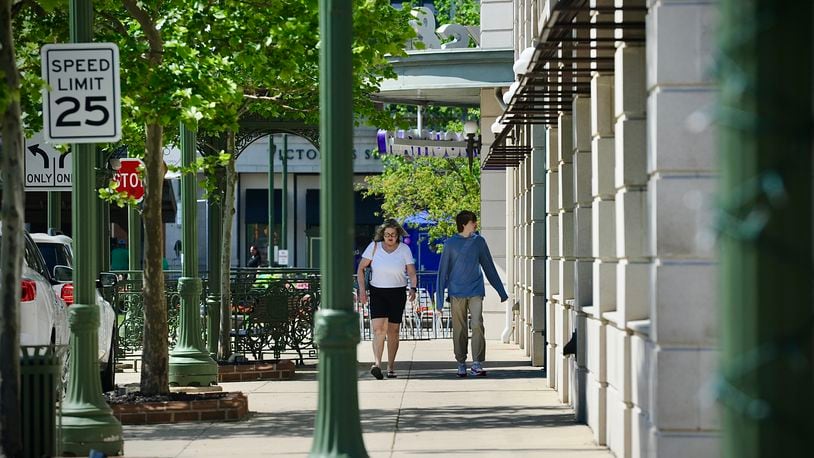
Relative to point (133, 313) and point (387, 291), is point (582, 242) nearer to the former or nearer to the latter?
point (387, 291)

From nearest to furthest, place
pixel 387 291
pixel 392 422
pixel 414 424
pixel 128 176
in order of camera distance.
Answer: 1. pixel 414 424
2. pixel 392 422
3. pixel 387 291
4. pixel 128 176

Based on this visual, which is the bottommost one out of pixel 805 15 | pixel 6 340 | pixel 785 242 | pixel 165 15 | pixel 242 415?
pixel 242 415

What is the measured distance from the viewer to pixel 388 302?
16922 mm

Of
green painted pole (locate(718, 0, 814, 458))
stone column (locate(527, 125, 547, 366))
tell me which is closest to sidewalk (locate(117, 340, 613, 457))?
stone column (locate(527, 125, 547, 366))

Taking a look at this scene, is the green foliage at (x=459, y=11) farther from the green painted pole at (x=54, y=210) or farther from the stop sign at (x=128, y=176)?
the green painted pole at (x=54, y=210)

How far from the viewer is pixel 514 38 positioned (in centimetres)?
2405

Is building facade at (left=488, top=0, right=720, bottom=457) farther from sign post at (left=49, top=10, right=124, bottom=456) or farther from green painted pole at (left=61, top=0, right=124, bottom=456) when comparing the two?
green painted pole at (left=61, top=0, right=124, bottom=456)

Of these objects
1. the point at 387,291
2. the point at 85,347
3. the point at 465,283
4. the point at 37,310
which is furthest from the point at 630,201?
the point at 465,283

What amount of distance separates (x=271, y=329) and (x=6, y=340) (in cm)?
1100

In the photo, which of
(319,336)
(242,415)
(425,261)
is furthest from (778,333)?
(425,261)

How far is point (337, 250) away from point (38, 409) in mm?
2507

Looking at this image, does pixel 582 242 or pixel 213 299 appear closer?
pixel 582 242

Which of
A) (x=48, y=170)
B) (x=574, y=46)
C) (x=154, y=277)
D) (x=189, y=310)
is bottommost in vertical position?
(x=189, y=310)

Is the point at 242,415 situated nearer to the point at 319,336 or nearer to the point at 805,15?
the point at 319,336
